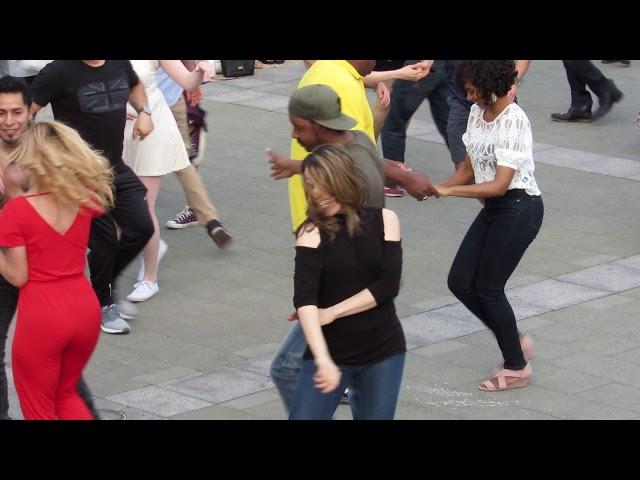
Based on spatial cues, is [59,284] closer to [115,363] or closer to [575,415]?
[115,363]

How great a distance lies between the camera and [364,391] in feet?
15.8

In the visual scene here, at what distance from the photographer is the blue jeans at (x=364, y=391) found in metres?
4.75

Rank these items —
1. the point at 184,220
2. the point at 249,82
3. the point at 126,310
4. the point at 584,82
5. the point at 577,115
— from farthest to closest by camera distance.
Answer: the point at 249,82
the point at 577,115
the point at 584,82
the point at 184,220
the point at 126,310

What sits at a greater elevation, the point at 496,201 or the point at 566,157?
the point at 496,201

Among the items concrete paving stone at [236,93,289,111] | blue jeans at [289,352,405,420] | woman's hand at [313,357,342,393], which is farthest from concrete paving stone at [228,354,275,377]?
concrete paving stone at [236,93,289,111]

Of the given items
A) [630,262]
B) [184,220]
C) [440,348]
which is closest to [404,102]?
[184,220]

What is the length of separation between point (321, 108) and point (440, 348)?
2.37 meters

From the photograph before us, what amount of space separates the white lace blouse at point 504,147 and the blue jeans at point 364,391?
1.75 m

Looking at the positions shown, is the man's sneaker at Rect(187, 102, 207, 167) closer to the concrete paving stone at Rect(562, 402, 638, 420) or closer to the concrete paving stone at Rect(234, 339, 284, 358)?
the concrete paving stone at Rect(234, 339, 284, 358)

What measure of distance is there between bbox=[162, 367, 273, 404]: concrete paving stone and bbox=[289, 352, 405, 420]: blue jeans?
165 centimetres

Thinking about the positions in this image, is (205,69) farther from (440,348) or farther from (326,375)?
(326,375)

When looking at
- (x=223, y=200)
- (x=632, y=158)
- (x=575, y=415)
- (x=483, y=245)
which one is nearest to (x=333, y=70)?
(x=483, y=245)

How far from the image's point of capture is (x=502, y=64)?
5945 millimetres
